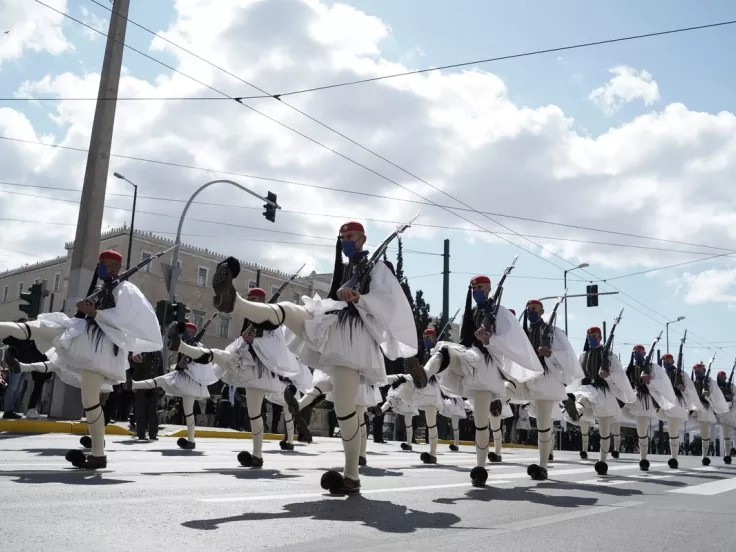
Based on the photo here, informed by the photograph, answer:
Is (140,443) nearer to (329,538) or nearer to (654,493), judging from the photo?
(654,493)

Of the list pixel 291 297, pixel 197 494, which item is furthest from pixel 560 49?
pixel 291 297

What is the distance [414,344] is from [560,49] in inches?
391

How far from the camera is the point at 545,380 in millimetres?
10031

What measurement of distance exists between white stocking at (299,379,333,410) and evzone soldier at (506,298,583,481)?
14.4 ft

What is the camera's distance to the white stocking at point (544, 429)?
10086 millimetres

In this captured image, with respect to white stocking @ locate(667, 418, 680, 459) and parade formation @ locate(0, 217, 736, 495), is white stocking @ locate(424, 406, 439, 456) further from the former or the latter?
white stocking @ locate(667, 418, 680, 459)

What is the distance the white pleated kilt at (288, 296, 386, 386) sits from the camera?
21.9ft

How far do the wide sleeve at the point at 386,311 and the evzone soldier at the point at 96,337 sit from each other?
285cm

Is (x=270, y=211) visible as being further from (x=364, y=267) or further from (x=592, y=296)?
(x=592, y=296)

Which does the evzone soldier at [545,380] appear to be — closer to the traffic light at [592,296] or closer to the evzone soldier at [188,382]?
the evzone soldier at [188,382]

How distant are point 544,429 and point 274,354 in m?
3.81

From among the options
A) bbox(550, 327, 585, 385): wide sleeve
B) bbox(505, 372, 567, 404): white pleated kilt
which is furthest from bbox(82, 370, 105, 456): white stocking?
bbox(550, 327, 585, 385): wide sleeve

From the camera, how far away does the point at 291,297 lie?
74.3 metres

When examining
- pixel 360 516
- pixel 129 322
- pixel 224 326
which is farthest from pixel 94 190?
pixel 224 326
